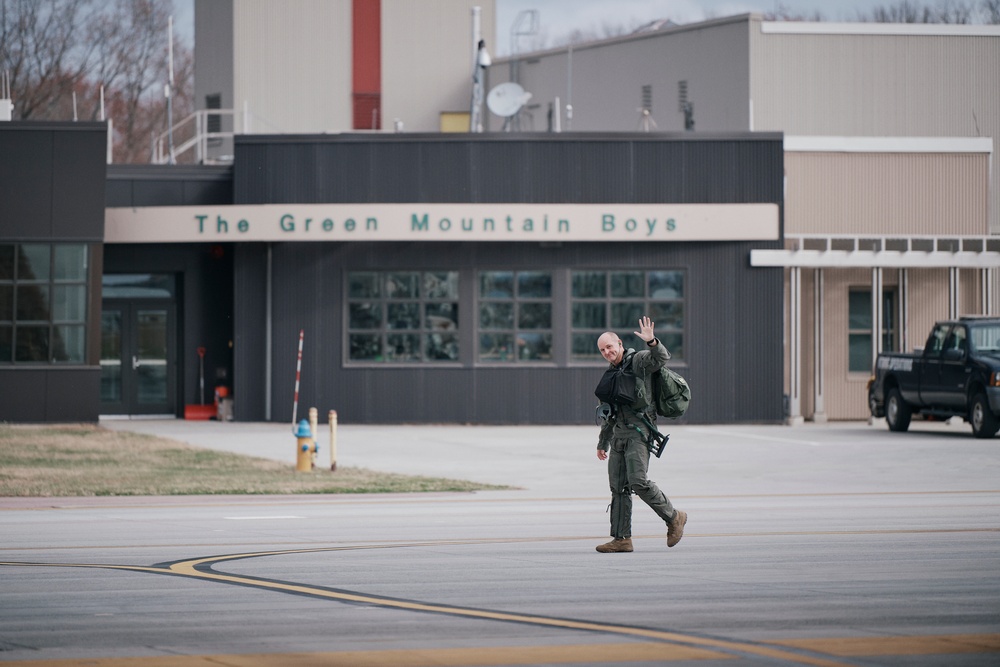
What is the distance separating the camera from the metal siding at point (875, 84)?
38.1 m

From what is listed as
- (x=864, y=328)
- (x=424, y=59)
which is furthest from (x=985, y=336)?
(x=424, y=59)

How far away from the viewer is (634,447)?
36.8ft

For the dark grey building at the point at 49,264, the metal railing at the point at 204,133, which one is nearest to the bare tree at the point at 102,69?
the metal railing at the point at 204,133

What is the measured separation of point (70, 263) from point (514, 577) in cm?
2002

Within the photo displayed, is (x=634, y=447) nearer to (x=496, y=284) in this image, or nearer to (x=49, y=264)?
(x=496, y=284)

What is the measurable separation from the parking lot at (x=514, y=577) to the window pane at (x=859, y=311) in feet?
38.6

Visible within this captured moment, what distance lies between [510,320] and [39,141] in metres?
9.71

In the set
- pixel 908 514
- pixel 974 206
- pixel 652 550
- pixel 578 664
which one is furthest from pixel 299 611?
pixel 974 206

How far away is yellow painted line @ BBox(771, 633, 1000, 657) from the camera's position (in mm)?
7484

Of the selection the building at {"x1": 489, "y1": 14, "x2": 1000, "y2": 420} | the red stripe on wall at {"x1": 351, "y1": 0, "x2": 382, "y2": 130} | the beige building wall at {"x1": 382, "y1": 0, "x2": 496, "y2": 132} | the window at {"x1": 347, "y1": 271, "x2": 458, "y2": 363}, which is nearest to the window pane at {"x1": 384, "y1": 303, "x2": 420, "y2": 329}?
the window at {"x1": 347, "y1": 271, "x2": 458, "y2": 363}

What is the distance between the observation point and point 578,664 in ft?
23.7

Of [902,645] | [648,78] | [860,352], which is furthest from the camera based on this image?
[648,78]

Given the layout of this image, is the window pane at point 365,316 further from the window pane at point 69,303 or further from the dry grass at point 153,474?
the dry grass at point 153,474

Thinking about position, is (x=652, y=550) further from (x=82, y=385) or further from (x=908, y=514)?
(x=82, y=385)
